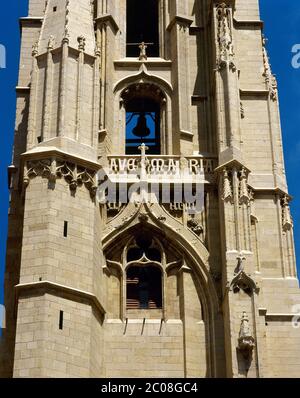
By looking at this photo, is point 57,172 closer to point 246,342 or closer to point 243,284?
point 243,284

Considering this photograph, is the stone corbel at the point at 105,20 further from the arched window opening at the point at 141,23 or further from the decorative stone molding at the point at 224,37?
the decorative stone molding at the point at 224,37

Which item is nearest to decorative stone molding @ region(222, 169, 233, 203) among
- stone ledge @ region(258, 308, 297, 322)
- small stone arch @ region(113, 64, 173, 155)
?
small stone arch @ region(113, 64, 173, 155)

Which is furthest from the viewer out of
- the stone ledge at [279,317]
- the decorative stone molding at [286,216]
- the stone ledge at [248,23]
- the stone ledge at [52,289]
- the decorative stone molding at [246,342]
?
the stone ledge at [248,23]


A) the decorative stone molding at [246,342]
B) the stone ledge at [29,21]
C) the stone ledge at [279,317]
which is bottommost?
the decorative stone molding at [246,342]

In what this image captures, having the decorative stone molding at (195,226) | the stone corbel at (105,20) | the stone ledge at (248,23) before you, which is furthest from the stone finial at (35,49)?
the stone ledge at (248,23)

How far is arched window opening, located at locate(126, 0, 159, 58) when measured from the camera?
36.2 meters

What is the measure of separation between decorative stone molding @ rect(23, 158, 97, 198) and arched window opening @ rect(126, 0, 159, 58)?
28.6 feet

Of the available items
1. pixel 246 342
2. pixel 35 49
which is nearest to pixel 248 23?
pixel 35 49

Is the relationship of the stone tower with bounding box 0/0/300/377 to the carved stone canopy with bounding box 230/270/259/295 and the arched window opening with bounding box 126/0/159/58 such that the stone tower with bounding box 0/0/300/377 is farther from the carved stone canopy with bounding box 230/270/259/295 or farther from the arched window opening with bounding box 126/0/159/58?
the arched window opening with bounding box 126/0/159/58

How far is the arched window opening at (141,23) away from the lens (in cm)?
3625

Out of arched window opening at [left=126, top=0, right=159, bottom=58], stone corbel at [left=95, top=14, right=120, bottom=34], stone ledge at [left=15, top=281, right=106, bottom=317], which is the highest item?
arched window opening at [left=126, top=0, right=159, bottom=58]

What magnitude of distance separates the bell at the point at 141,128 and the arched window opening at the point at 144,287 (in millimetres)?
6384

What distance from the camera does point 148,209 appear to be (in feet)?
96.9
